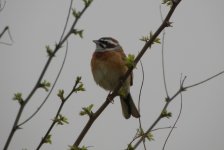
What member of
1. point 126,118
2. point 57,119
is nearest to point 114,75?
point 126,118

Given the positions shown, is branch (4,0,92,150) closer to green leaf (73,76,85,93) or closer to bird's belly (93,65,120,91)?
green leaf (73,76,85,93)

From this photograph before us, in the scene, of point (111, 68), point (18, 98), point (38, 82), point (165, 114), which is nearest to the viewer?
point (38, 82)

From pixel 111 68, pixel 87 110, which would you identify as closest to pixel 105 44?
pixel 111 68

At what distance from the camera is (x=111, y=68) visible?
24.2 ft

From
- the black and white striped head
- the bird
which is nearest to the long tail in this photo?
the bird

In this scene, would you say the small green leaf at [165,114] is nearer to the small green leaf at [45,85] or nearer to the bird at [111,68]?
the small green leaf at [45,85]

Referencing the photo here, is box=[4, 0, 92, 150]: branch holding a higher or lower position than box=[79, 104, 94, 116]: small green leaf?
higher

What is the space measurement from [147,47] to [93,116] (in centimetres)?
85

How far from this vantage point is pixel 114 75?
24.1 feet

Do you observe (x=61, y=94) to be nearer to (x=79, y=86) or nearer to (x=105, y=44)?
(x=79, y=86)

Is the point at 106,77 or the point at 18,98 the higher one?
the point at 18,98

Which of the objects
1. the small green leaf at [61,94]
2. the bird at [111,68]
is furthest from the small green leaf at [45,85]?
the bird at [111,68]

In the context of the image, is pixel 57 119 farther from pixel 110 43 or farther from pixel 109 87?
pixel 110 43

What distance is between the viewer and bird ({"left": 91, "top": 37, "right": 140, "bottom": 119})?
7.35m
